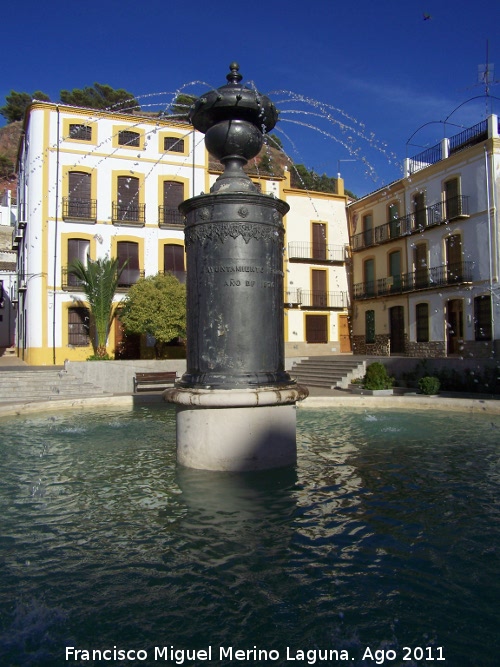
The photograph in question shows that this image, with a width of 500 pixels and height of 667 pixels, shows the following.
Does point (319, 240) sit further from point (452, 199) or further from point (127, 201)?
point (127, 201)

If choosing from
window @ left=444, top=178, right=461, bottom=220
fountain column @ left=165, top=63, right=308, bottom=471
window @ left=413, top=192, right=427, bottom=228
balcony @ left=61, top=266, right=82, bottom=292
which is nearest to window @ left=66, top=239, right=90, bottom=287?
balcony @ left=61, top=266, right=82, bottom=292

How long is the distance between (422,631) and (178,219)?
2736 centimetres

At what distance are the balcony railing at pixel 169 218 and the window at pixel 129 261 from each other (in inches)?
72.9

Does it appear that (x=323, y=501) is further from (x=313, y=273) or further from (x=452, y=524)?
(x=313, y=273)

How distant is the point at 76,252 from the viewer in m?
26.3

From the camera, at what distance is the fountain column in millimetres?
5516

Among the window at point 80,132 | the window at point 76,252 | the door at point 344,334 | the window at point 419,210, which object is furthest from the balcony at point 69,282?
the window at point 419,210

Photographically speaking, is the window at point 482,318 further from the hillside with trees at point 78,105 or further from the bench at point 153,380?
the hillside with trees at point 78,105

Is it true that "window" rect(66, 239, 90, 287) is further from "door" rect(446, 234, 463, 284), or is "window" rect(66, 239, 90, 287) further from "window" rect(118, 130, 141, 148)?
"door" rect(446, 234, 463, 284)

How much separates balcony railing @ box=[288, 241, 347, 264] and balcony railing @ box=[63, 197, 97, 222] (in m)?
11.9

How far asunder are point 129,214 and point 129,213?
0.05 m

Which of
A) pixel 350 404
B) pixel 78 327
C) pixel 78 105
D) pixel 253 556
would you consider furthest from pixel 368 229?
pixel 78 105

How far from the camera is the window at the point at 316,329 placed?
107 ft

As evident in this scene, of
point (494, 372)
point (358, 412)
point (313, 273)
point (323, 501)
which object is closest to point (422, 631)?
point (323, 501)
